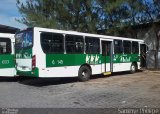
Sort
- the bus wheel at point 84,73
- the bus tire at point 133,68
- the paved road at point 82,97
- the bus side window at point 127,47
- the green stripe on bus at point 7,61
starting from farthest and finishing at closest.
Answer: the bus tire at point 133,68, the bus side window at point 127,47, the bus wheel at point 84,73, the green stripe on bus at point 7,61, the paved road at point 82,97

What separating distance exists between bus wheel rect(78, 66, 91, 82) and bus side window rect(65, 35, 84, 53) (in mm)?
985

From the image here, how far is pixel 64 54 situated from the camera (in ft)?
56.2

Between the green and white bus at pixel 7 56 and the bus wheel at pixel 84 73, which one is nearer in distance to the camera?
the green and white bus at pixel 7 56

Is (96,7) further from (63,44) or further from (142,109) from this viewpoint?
(142,109)

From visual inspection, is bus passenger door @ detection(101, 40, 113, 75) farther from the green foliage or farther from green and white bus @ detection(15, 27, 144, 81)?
the green foliage

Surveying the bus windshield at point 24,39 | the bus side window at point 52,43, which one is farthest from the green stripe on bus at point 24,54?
the bus side window at point 52,43

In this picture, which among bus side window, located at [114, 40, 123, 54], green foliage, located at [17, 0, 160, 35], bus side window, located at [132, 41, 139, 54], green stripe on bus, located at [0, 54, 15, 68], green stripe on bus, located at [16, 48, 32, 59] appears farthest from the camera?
green foliage, located at [17, 0, 160, 35]

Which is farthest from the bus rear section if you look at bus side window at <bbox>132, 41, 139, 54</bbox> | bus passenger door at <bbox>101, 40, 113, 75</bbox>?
bus side window at <bbox>132, 41, 139, 54</bbox>

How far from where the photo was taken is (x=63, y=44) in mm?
17125

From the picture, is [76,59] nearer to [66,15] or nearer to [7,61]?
[7,61]

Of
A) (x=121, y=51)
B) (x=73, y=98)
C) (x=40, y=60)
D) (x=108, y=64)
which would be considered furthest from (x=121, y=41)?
(x=73, y=98)

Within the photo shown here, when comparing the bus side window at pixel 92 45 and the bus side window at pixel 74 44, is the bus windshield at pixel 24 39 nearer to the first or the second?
the bus side window at pixel 74 44

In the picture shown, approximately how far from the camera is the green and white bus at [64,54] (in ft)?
52.2

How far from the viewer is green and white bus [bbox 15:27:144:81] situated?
1590 cm
